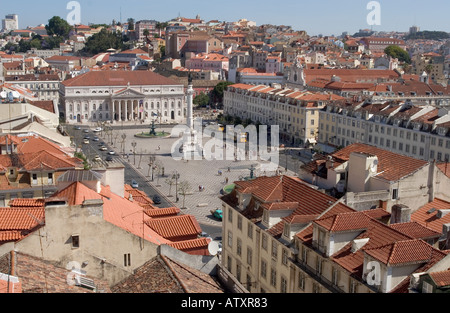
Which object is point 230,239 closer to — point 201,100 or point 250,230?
point 250,230

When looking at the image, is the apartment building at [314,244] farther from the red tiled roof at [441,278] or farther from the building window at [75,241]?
the building window at [75,241]

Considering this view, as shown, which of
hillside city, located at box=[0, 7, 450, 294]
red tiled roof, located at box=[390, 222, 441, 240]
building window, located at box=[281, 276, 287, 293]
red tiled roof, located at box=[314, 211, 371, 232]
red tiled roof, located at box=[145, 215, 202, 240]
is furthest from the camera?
red tiled roof, located at box=[145, 215, 202, 240]

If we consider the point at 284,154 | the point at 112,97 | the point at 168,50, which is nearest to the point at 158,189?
the point at 284,154

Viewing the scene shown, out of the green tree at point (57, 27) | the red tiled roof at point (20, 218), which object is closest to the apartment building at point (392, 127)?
the red tiled roof at point (20, 218)

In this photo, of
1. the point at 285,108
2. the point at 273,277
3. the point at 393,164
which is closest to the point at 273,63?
the point at 285,108

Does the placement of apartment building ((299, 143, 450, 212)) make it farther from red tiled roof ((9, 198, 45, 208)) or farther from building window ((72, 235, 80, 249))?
red tiled roof ((9, 198, 45, 208))

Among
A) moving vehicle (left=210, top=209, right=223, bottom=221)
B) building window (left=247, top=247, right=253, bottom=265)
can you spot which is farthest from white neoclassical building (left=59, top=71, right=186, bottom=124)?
building window (left=247, top=247, right=253, bottom=265)
